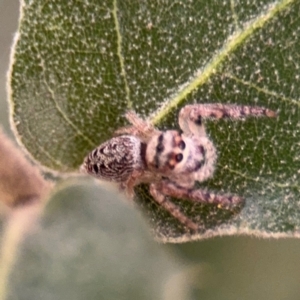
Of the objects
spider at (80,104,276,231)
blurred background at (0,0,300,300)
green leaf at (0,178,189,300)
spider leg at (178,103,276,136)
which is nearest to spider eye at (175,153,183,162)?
spider at (80,104,276,231)

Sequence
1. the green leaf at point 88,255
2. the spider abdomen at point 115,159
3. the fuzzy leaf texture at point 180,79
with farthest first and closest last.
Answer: the spider abdomen at point 115,159 < the fuzzy leaf texture at point 180,79 < the green leaf at point 88,255

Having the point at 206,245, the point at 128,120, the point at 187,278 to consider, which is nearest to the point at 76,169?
the point at 128,120

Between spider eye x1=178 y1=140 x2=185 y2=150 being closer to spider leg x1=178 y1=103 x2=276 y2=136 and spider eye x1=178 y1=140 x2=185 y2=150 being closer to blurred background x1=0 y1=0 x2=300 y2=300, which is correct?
spider leg x1=178 y1=103 x2=276 y2=136

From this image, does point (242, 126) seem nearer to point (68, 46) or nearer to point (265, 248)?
point (68, 46)

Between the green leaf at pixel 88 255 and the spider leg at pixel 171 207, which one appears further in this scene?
the spider leg at pixel 171 207

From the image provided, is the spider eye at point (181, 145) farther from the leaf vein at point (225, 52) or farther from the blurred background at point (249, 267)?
the blurred background at point (249, 267)

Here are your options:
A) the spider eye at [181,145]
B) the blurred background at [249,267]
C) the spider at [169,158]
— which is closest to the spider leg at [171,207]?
the spider at [169,158]

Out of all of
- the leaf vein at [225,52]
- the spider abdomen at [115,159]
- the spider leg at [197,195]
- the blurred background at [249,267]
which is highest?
the spider abdomen at [115,159]
